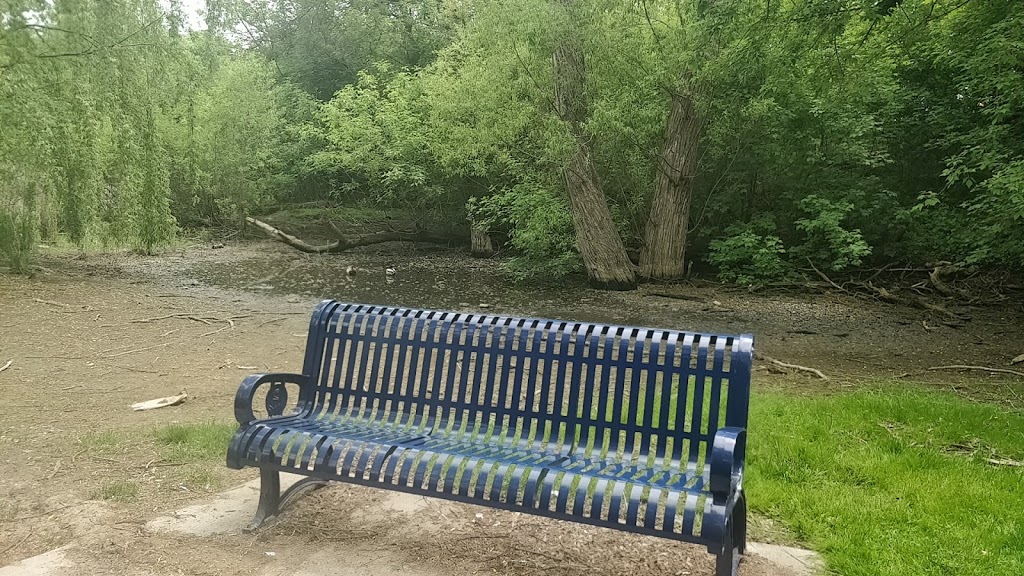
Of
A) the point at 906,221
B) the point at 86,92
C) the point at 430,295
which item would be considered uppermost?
the point at 86,92

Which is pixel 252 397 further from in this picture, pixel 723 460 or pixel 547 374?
pixel 723 460

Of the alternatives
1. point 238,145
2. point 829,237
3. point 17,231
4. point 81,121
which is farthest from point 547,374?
point 238,145

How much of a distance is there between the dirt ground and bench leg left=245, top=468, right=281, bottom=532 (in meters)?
0.08

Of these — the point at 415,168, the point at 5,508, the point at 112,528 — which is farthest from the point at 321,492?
the point at 415,168

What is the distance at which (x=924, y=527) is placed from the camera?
10.8 feet

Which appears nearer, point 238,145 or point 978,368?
point 978,368

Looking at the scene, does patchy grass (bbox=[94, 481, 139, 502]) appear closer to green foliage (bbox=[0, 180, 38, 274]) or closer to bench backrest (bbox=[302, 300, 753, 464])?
bench backrest (bbox=[302, 300, 753, 464])

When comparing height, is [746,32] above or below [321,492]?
above

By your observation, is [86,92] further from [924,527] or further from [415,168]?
[924,527]

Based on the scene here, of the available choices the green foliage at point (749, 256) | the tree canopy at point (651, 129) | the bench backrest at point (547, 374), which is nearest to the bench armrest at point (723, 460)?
the bench backrest at point (547, 374)

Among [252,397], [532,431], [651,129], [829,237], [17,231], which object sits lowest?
[532,431]

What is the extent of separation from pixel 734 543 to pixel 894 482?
147 cm

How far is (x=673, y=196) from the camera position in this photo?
14852 mm

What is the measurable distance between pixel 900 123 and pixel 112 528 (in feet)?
48.7
